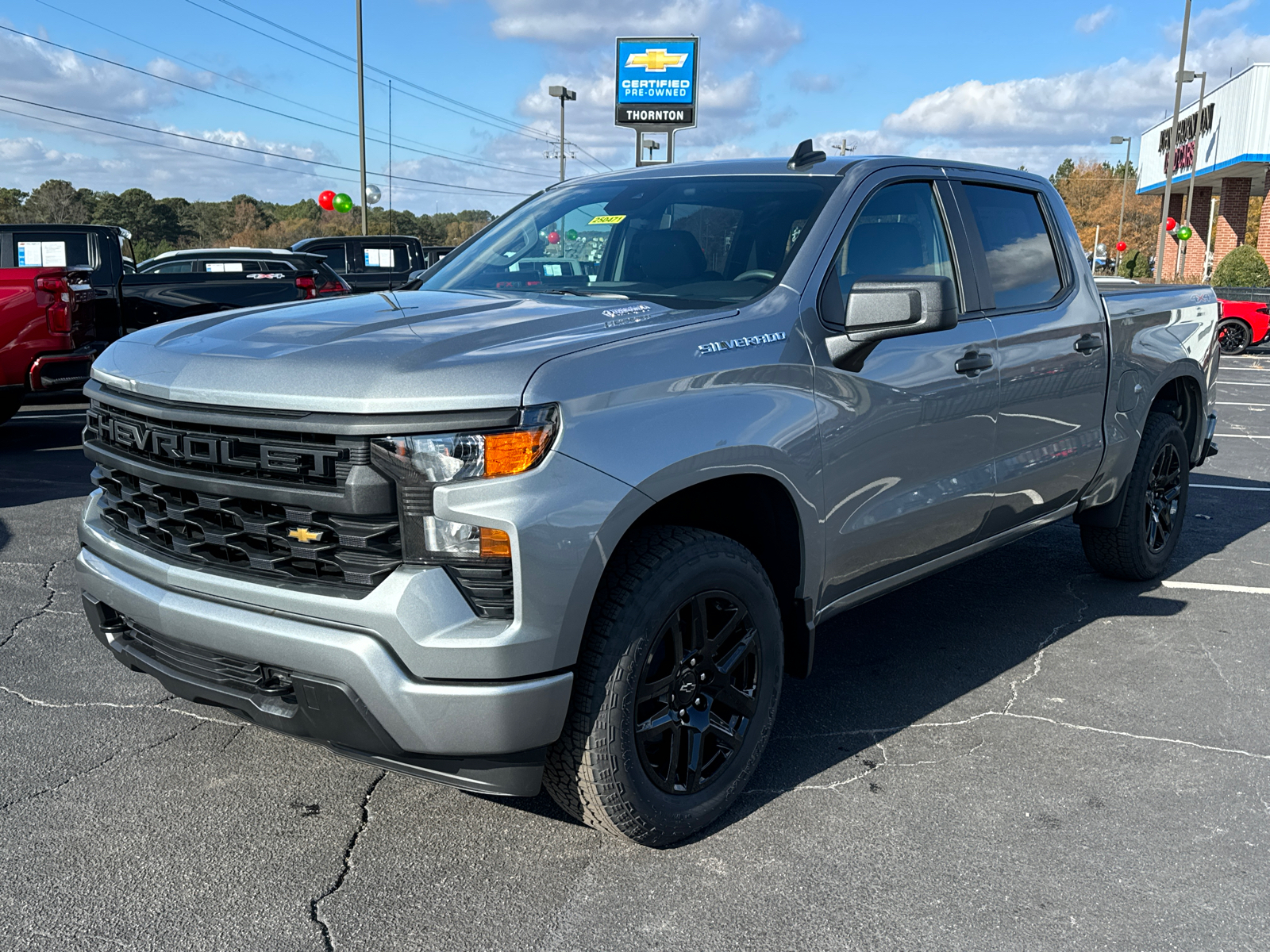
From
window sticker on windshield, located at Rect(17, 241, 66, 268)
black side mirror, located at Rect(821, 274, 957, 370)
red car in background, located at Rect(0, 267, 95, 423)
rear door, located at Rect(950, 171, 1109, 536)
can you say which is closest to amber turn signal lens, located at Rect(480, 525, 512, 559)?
black side mirror, located at Rect(821, 274, 957, 370)

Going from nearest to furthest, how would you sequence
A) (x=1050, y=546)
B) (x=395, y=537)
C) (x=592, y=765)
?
(x=395, y=537) → (x=592, y=765) → (x=1050, y=546)

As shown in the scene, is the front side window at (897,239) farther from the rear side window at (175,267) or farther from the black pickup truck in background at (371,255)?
the black pickup truck in background at (371,255)

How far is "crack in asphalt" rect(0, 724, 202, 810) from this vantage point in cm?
324

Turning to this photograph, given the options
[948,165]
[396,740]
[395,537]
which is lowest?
[396,740]

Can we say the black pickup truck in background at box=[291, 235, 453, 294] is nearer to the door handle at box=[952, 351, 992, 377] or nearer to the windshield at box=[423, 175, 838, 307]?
the windshield at box=[423, 175, 838, 307]

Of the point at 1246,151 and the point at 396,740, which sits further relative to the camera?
the point at 1246,151

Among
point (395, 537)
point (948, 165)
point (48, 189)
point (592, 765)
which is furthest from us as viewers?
point (48, 189)

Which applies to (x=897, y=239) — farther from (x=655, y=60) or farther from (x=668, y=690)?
(x=655, y=60)

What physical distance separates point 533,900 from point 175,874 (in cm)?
94

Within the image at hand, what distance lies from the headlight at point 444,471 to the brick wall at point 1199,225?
4535 centimetres

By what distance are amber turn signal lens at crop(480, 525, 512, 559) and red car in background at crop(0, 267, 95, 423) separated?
752 centimetres

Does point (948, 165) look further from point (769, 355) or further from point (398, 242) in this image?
point (398, 242)

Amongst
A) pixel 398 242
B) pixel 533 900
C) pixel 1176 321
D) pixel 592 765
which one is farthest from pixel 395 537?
pixel 398 242

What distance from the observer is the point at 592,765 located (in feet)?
9.14
